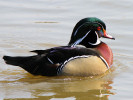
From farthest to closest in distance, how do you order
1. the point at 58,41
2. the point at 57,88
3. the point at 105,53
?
the point at 58,41 → the point at 105,53 → the point at 57,88

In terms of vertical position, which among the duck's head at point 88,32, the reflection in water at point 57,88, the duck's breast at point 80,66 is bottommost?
the reflection in water at point 57,88

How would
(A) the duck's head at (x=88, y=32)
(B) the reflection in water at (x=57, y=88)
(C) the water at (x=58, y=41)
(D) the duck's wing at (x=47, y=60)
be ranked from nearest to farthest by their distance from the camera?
(B) the reflection in water at (x=57, y=88)
(C) the water at (x=58, y=41)
(D) the duck's wing at (x=47, y=60)
(A) the duck's head at (x=88, y=32)

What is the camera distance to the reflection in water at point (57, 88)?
7.46 metres

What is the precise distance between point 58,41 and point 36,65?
216cm

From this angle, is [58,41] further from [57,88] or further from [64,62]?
[57,88]

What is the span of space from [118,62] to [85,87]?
169 centimetres

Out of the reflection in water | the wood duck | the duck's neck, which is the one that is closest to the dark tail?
the wood duck

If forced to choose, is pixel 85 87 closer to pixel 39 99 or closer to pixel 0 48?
pixel 39 99

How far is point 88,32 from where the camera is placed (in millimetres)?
8867

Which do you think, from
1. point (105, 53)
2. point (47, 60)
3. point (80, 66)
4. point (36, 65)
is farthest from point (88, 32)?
point (36, 65)

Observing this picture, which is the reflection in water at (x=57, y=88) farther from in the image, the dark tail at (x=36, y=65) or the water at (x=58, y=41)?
the dark tail at (x=36, y=65)

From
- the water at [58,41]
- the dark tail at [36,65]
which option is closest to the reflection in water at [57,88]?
the water at [58,41]

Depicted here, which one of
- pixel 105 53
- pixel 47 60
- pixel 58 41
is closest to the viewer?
pixel 47 60

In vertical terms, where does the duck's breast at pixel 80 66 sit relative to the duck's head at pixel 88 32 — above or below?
below
